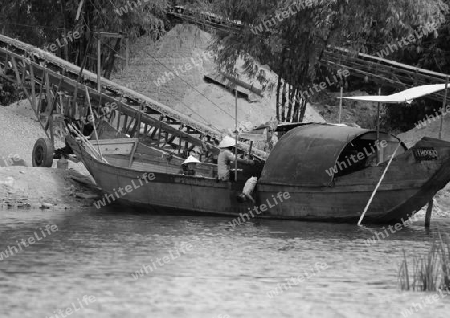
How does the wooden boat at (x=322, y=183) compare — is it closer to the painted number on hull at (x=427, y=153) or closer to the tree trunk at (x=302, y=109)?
the painted number on hull at (x=427, y=153)

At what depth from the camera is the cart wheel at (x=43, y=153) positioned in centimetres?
3291

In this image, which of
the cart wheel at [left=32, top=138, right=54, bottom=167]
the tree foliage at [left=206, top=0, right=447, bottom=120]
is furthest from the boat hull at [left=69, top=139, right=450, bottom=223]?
the tree foliage at [left=206, top=0, right=447, bottom=120]

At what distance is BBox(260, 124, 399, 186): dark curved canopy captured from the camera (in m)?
26.6

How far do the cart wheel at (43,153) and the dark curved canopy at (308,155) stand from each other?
8.02m

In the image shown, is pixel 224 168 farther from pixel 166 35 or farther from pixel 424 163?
A: pixel 166 35

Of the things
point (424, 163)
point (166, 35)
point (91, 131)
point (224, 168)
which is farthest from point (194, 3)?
point (424, 163)

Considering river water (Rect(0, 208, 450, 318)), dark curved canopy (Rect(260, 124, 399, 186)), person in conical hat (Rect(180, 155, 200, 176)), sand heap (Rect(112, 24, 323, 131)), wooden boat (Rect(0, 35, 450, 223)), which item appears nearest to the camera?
river water (Rect(0, 208, 450, 318))

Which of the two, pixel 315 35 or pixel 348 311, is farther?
pixel 315 35

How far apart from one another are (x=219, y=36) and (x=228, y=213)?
1125cm

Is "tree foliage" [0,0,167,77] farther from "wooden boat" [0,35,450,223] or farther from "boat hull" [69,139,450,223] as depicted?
"boat hull" [69,139,450,223]

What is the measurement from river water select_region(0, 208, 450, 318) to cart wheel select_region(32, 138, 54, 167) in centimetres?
578

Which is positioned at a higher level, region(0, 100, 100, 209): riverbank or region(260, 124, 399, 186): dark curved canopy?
region(260, 124, 399, 186): dark curved canopy

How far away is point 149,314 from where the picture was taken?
1535 centimetres

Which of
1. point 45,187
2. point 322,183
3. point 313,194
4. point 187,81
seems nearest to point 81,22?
point 187,81
